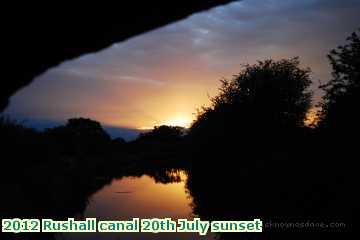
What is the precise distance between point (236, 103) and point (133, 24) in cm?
3922

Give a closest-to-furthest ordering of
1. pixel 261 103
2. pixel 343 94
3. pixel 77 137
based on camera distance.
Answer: pixel 343 94 → pixel 261 103 → pixel 77 137

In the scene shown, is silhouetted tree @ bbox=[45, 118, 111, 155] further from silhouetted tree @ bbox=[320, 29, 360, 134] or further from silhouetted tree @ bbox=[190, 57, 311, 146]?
silhouetted tree @ bbox=[320, 29, 360, 134]

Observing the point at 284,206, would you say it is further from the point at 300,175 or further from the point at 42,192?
the point at 42,192

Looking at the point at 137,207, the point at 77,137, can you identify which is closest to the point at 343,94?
the point at 137,207

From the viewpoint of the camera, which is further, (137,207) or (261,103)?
(261,103)

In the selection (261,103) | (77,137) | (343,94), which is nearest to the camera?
(343,94)

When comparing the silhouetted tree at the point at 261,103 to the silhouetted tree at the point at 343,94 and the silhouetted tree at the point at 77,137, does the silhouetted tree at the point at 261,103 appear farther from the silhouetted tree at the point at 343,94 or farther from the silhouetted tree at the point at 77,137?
the silhouetted tree at the point at 77,137

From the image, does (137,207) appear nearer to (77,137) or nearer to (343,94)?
(343,94)

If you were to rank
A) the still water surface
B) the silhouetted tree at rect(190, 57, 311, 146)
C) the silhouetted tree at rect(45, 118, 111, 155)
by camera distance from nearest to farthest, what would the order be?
1. the still water surface
2. the silhouetted tree at rect(190, 57, 311, 146)
3. the silhouetted tree at rect(45, 118, 111, 155)

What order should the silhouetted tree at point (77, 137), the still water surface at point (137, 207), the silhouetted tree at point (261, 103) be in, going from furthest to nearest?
the silhouetted tree at point (77, 137) < the silhouetted tree at point (261, 103) < the still water surface at point (137, 207)

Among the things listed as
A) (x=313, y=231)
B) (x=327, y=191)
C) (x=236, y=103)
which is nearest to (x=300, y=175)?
(x=327, y=191)

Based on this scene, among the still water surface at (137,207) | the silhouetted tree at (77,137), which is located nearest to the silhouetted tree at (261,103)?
the still water surface at (137,207)

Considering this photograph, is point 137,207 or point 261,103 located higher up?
point 261,103

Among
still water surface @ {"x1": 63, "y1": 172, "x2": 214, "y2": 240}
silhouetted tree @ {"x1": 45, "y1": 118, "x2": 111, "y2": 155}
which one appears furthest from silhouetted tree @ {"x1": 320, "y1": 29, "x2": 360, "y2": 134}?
silhouetted tree @ {"x1": 45, "y1": 118, "x2": 111, "y2": 155}
